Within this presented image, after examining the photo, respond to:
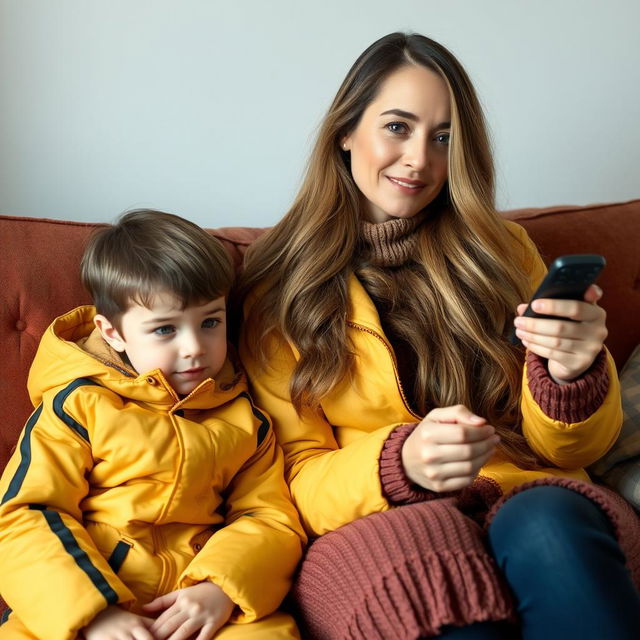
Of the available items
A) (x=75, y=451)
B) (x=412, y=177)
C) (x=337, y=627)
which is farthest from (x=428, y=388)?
(x=75, y=451)

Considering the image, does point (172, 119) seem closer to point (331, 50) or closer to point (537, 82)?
point (331, 50)

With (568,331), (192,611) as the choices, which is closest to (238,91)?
(568,331)

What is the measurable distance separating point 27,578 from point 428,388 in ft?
2.24

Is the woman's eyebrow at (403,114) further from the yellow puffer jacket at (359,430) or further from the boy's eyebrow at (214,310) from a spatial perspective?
the boy's eyebrow at (214,310)

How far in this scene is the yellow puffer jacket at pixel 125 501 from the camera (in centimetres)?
100

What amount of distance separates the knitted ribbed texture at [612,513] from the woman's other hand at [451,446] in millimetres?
72

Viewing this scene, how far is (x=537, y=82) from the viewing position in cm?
189

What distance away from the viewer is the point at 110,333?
1.20m

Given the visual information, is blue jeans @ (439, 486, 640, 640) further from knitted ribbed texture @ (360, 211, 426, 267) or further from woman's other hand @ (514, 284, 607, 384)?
knitted ribbed texture @ (360, 211, 426, 267)

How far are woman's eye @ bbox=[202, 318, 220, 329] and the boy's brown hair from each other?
4cm

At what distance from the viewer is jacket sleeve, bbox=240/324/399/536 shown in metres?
1.12

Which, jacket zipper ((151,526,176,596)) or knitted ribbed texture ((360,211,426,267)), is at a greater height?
knitted ribbed texture ((360,211,426,267))

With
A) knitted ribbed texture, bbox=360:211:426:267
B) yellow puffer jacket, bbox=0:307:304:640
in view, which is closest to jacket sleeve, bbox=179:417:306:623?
yellow puffer jacket, bbox=0:307:304:640

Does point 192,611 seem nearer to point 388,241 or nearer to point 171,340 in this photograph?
point 171,340
